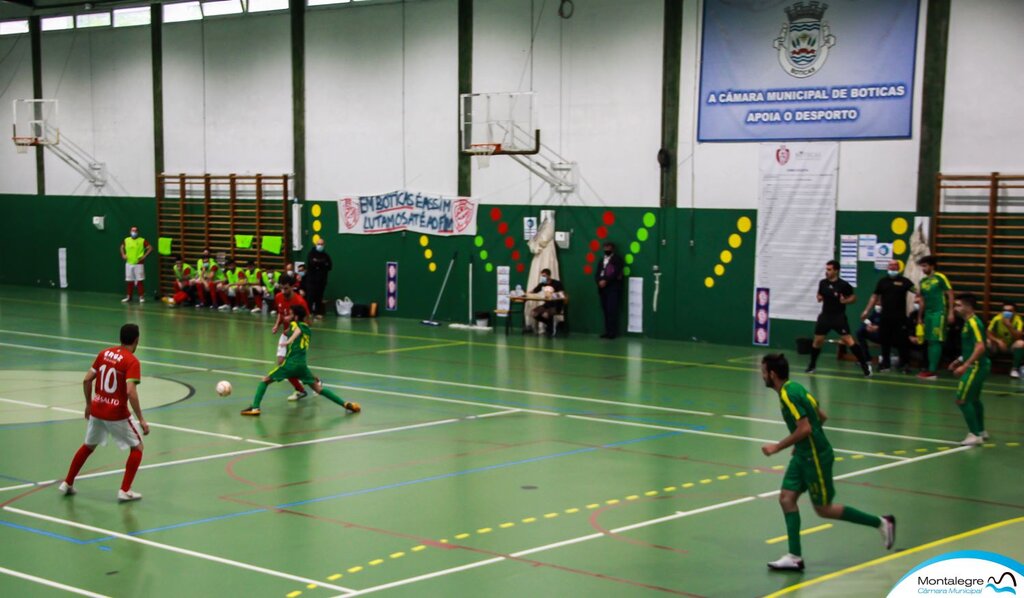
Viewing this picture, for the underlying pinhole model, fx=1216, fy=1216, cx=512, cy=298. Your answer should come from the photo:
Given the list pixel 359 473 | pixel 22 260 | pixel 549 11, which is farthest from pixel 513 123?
pixel 22 260

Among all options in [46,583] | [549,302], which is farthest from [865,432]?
[549,302]

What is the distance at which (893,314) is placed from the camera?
2225 cm

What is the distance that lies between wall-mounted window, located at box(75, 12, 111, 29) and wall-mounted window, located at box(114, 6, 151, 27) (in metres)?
0.41

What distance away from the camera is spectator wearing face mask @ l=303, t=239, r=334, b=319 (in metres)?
31.3

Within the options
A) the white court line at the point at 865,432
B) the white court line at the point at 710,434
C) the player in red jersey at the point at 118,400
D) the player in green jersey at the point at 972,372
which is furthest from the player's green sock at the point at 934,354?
the player in red jersey at the point at 118,400

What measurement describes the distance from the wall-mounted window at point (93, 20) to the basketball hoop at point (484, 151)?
53.8 feet

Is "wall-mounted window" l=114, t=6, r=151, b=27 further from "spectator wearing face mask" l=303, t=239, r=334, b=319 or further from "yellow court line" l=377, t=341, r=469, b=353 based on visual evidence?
"yellow court line" l=377, t=341, r=469, b=353

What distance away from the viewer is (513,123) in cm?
2853

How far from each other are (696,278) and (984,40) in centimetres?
A: 772

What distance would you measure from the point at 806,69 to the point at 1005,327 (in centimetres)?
684

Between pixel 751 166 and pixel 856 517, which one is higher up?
pixel 751 166

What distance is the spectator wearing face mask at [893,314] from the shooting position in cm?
2225

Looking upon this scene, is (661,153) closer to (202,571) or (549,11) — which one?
(549,11)
